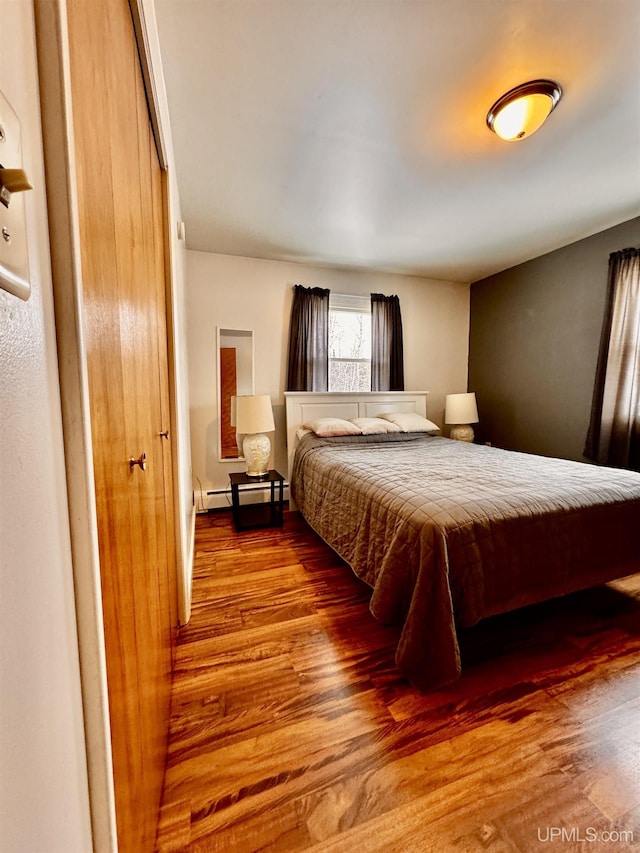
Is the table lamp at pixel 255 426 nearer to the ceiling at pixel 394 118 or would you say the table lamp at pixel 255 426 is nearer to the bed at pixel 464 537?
the bed at pixel 464 537

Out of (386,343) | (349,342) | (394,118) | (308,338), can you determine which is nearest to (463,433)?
(386,343)

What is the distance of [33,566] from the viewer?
309 millimetres

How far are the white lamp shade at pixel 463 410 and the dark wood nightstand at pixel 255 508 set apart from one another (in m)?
2.06

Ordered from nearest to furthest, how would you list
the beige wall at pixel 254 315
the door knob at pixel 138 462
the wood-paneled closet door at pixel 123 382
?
the wood-paneled closet door at pixel 123 382, the door knob at pixel 138 462, the beige wall at pixel 254 315

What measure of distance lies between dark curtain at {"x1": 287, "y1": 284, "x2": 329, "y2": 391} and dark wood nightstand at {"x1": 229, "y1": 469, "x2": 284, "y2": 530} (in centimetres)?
98

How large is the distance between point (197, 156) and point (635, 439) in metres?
3.58

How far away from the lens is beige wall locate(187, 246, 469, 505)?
3154 millimetres

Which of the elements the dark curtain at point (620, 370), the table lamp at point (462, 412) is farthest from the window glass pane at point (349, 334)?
the dark curtain at point (620, 370)

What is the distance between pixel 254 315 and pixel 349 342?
1.03 meters

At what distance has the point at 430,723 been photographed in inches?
47.0

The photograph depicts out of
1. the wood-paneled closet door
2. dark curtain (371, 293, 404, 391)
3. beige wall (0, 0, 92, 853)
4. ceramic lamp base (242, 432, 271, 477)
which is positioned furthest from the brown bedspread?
dark curtain (371, 293, 404, 391)

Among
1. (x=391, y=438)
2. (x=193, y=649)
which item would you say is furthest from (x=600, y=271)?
(x=193, y=649)

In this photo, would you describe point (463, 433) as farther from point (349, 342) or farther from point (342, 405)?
point (349, 342)

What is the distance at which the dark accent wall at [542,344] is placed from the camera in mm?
2936
